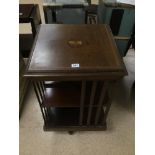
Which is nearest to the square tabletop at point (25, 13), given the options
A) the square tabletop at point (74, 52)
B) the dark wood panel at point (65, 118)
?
the square tabletop at point (74, 52)

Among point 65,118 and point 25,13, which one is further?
point 25,13

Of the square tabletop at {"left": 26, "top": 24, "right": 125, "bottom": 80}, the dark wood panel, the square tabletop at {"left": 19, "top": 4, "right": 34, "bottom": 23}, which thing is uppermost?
the square tabletop at {"left": 19, "top": 4, "right": 34, "bottom": 23}

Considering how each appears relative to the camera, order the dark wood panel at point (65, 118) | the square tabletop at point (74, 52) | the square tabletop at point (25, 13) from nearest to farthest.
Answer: the square tabletop at point (74, 52) < the dark wood panel at point (65, 118) < the square tabletop at point (25, 13)

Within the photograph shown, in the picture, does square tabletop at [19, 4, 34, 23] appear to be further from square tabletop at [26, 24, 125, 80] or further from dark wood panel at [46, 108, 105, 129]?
dark wood panel at [46, 108, 105, 129]

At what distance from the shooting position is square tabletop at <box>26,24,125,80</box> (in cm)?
102

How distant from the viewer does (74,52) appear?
1109mm

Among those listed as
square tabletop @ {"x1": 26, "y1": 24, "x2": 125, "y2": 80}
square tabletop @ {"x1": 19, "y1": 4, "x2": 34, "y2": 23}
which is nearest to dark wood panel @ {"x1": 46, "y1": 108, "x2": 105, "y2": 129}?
square tabletop @ {"x1": 26, "y1": 24, "x2": 125, "y2": 80}

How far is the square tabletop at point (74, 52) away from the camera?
1.02 metres

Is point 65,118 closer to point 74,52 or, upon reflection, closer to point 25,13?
point 74,52

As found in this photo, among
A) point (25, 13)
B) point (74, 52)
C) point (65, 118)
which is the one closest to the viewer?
point (74, 52)

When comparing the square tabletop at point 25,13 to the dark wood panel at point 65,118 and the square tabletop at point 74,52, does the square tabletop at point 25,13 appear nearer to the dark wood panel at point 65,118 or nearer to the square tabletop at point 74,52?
the square tabletop at point 74,52

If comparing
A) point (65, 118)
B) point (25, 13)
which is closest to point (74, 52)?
point (65, 118)
